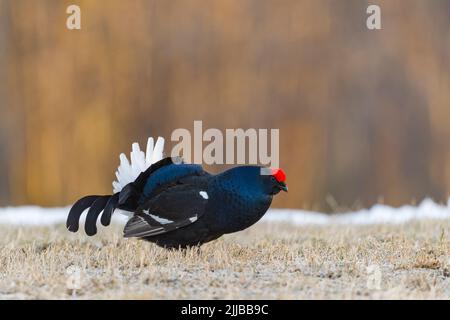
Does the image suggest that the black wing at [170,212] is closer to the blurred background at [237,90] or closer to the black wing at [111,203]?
the black wing at [111,203]

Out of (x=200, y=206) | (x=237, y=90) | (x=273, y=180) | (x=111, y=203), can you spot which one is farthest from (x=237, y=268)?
(x=237, y=90)

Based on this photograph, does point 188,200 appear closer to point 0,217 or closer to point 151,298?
point 151,298

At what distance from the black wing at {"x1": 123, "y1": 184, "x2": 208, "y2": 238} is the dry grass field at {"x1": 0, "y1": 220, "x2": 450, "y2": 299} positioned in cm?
18

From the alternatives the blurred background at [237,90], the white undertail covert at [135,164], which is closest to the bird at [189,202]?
the white undertail covert at [135,164]

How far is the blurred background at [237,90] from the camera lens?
11.2 m

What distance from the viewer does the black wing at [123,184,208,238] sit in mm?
5715

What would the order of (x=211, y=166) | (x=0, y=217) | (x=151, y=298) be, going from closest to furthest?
1. (x=151, y=298)
2. (x=0, y=217)
3. (x=211, y=166)

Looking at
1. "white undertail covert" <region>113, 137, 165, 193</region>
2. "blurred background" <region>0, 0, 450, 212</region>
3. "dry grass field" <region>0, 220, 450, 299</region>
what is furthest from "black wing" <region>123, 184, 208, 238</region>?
"blurred background" <region>0, 0, 450, 212</region>

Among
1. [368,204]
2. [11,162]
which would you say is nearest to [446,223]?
[368,204]

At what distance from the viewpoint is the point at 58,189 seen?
36.8ft

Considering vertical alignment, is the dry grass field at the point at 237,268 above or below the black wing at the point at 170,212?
below

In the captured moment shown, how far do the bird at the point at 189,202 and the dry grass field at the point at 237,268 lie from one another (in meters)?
0.15

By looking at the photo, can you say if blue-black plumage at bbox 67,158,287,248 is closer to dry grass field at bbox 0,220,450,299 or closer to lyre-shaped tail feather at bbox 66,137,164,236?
lyre-shaped tail feather at bbox 66,137,164,236

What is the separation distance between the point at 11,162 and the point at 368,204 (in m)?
4.36
